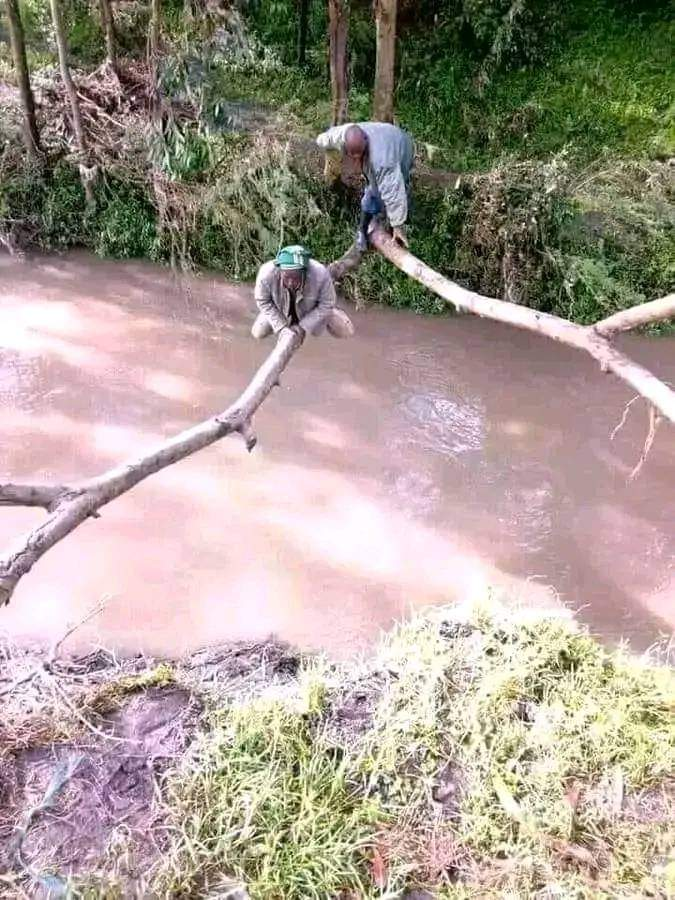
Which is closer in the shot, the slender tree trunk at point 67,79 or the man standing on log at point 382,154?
the man standing on log at point 382,154

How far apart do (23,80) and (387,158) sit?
13.6ft

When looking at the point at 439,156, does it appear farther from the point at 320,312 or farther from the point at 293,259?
the point at 293,259

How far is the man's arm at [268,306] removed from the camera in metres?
3.99

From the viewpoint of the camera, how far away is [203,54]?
654cm

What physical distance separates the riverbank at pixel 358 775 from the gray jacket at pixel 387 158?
8.96 ft

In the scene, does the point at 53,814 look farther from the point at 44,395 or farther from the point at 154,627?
the point at 44,395

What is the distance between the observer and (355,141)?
14.9ft

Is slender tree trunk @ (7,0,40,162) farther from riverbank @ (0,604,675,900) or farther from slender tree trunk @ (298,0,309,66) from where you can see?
riverbank @ (0,604,675,900)

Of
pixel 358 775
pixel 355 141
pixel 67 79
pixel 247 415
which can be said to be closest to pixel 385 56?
pixel 355 141

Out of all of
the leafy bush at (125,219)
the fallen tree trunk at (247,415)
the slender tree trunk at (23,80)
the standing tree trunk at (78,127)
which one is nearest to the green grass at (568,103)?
the leafy bush at (125,219)

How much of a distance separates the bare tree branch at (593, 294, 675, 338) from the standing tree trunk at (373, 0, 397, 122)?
10.6 ft

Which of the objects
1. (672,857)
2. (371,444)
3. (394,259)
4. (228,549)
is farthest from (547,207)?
(672,857)

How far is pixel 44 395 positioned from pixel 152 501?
5.47ft

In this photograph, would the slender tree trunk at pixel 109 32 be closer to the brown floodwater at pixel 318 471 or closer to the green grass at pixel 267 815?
the brown floodwater at pixel 318 471
